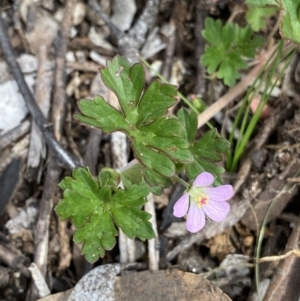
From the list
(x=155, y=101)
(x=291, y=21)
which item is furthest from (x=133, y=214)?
(x=291, y=21)

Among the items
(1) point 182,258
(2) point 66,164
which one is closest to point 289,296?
(1) point 182,258

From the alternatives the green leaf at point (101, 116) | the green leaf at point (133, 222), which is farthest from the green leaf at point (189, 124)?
the green leaf at point (133, 222)

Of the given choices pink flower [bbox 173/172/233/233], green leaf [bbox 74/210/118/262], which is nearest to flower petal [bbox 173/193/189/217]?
pink flower [bbox 173/172/233/233]

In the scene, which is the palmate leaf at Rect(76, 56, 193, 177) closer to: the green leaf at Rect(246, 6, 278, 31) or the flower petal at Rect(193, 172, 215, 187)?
the flower petal at Rect(193, 172, 215, 187)

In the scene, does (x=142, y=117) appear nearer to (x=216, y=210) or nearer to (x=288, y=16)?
(x=216, y=210)

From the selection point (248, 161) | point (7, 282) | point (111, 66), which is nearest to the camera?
point (111, 66)

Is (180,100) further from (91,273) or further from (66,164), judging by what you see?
(91,273)
